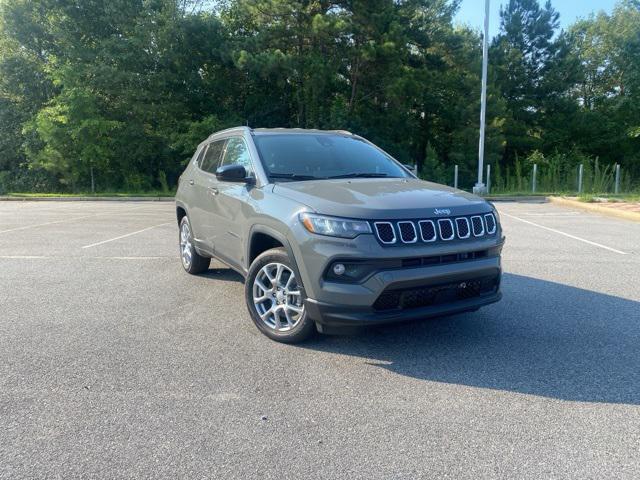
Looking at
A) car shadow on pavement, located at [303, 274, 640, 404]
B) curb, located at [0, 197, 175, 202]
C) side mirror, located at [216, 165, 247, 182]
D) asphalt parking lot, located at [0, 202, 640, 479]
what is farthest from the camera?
curb, located at [0, 197, 175, 202]

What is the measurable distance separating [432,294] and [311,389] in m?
1.11

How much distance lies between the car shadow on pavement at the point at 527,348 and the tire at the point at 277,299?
0.21m

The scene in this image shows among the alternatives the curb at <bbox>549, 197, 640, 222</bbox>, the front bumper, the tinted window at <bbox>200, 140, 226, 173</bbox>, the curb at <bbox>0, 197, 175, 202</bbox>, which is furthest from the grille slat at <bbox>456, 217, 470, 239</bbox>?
the curb at <bbox>0, 197, 175, 202</bbox>

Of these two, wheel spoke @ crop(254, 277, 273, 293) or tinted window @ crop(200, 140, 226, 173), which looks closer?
wheel spoke @ crop(254, 277, 273, 293)

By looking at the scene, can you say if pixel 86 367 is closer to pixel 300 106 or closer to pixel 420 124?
pixel 300 106

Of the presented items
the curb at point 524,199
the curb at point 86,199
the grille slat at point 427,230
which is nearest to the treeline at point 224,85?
the curb at point 86,199

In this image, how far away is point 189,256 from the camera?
21.6 feet

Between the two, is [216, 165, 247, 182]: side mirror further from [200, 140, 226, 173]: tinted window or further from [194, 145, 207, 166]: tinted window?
[194, 145, 207, 166]: tinted window

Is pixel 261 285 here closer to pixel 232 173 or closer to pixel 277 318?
pixel 277 318

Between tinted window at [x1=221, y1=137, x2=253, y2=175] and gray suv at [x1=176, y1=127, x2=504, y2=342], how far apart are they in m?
0.02

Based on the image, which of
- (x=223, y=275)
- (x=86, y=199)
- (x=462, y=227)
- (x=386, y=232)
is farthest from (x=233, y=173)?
(x=86, y=199)

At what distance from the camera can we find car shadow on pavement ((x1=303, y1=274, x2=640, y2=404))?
3.35 m

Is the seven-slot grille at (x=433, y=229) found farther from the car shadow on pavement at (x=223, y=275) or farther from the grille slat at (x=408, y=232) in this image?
the car shadow on pavement at (x=223, y=275)

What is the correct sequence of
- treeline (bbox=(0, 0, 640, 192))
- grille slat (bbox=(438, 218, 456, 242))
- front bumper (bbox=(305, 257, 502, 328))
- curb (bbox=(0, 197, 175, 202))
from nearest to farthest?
front bumper (bbox=(305, 257, 502, 328))
grille slat (bbox=(438, 218, 456, 242))
curb (bbox=(0, 197, 175, 202))
treeline (bbox=(0, 0, 640, 192))
